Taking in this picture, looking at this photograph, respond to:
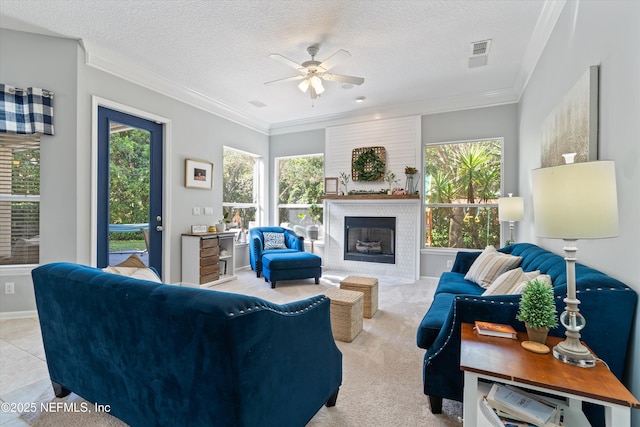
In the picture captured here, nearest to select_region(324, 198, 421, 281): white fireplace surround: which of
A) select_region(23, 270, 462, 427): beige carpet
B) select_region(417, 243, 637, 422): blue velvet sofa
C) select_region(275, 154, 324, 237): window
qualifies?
A: select_region(275, 154, 324, 237): window

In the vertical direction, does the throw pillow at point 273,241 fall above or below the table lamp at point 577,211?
below

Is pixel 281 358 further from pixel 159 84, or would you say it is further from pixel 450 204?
pixel 450 204

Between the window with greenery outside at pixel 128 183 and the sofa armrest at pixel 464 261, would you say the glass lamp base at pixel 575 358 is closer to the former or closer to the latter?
the sofa armrest at pixel 464 261

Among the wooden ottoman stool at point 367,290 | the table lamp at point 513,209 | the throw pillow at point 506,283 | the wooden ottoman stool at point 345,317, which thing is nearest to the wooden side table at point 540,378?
the throw pillow at point 506,283

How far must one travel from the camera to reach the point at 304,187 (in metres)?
6.13

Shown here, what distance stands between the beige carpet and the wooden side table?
1.93ft

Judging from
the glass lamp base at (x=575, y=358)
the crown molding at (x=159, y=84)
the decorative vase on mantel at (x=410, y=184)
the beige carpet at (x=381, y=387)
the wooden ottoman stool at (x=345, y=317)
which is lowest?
the beige carpet at (x=381, y=387)

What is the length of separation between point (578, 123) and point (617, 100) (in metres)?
0.44

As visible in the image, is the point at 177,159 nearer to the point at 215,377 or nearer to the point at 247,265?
the point at 247,265

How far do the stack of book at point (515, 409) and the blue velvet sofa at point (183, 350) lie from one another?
0.76 metres

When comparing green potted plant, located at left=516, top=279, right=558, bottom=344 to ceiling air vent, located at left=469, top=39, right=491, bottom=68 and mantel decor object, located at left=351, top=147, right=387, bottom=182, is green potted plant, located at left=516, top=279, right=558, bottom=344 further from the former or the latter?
mantel decor object, located at left=351, top=147, right=387, bottom=182

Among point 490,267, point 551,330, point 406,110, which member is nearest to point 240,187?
point 406,110

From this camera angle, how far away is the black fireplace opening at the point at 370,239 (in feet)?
17.1

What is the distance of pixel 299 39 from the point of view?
312 centimetres
